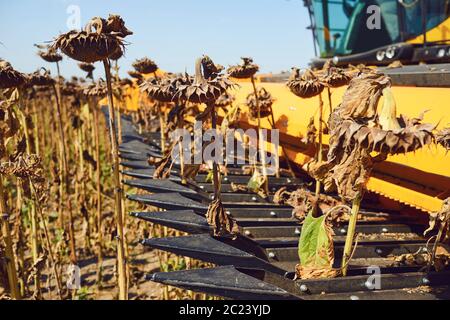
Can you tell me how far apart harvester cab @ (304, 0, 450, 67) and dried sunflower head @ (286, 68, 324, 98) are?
154 centimetres

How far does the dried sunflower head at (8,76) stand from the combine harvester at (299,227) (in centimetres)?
69

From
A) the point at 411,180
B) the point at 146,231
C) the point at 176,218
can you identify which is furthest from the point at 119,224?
the point at 146,231

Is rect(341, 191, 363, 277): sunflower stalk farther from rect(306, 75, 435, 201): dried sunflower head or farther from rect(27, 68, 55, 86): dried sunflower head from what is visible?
rect(27, 68, 55, 86): dried sunflower head

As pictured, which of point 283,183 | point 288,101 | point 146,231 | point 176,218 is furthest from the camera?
point 146,231

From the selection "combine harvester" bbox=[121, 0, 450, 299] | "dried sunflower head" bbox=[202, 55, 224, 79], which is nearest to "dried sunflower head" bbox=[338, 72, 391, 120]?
"combine harvester" bbox=[121, 0, 450, 299]

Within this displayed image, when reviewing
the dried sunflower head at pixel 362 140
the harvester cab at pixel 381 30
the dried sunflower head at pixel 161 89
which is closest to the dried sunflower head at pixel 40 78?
the dried sunflower head at pixel 161 89

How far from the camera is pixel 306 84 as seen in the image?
1953 mm

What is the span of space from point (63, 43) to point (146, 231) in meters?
2.65

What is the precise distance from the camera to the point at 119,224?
5.26ft

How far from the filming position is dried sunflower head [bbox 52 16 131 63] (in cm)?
142

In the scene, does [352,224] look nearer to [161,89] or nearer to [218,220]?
[218,220]

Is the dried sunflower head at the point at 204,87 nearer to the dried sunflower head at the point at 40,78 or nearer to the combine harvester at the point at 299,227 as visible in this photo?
the combine harvester at the point at 299,227
